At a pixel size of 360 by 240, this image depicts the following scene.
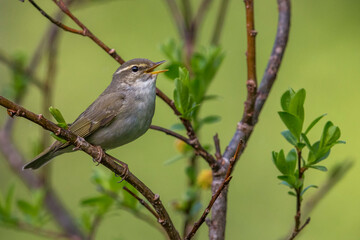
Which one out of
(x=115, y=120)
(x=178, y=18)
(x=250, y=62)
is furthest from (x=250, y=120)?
(x=178, y=18)

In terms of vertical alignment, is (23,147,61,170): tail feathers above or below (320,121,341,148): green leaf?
above

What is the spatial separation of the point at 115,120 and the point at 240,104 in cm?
358

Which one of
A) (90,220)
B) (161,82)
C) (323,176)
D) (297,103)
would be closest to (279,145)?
(323,176)

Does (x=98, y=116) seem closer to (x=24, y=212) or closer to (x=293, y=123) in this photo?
(x=24, y=212)

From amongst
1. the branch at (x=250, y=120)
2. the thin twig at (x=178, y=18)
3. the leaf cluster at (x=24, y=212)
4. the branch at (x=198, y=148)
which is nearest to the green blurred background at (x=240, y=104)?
the thin twig at (x=178, y=18)

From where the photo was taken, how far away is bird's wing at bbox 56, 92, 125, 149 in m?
4.27

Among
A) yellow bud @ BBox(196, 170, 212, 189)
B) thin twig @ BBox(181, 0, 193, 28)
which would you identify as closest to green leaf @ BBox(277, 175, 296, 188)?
yellow bud @ BBox(196, 170, 212, 189)

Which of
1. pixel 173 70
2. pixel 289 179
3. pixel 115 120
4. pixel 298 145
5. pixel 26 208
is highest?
pixel 173 70

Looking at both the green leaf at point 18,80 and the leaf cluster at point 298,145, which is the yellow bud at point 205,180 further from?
the green leaf at point 18,80

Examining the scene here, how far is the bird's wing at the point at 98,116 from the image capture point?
427 cm

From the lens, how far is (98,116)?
433 cm

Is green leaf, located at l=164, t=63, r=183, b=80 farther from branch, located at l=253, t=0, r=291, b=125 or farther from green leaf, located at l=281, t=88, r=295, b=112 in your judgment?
green leaf, located at l=281, t=88, r=295, b=112

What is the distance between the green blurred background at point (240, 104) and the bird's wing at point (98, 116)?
2.09 m

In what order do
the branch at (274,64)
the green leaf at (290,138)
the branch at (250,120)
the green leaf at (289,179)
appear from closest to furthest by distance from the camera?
the green leaf at (289,179) → the green leaf at (290,138) → the branch at (250,120) → the branch at (274,64)
